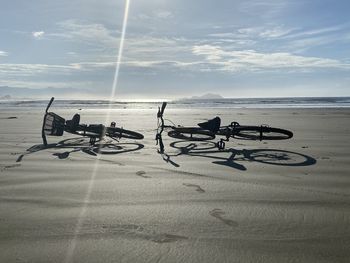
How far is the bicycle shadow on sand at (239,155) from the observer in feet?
22.0

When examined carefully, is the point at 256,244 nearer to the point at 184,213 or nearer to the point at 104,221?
the point at 184,213

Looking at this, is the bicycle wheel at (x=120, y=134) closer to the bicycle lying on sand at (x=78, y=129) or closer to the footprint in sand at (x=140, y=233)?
→ the bicycle lying on sand at (x=78, y=129)

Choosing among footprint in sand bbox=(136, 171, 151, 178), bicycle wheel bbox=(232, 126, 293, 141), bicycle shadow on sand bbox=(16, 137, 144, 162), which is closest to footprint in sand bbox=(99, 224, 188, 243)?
footprint in sand bbox=(136, 171, 151, 178)

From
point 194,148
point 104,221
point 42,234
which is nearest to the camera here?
point 42,234

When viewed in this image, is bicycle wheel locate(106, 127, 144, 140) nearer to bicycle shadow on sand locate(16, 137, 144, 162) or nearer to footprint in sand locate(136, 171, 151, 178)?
bicycle shadow on sand locate(16, 137, 144, 162)

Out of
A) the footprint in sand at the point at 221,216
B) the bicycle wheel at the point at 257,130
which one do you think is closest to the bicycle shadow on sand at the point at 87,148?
the bicycle wheel at the point at 257,130

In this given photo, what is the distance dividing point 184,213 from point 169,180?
1.49 meters

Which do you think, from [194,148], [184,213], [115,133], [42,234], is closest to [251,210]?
[184,213]

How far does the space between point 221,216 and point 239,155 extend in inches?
155

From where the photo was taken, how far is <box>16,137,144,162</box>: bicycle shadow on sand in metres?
7.85

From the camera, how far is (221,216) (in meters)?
3.74

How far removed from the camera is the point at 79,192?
183 inches

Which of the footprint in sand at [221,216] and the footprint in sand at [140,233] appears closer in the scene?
the footprint in sand at [140,233]

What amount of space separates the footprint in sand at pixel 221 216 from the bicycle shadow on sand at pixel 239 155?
2310 millimetres
